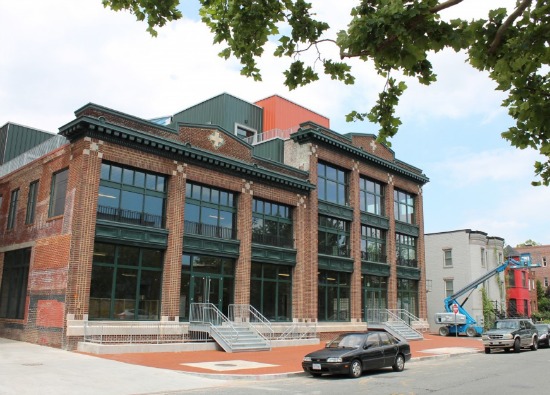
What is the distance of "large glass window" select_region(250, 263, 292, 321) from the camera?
26.9 m

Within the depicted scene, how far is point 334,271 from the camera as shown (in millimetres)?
31562

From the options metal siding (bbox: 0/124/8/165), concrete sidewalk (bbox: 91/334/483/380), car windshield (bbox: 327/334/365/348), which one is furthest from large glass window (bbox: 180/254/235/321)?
metal siding (bbox: 0/124/8/165)

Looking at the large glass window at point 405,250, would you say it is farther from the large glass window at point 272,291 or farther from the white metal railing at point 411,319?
the large glass window at point 272,291

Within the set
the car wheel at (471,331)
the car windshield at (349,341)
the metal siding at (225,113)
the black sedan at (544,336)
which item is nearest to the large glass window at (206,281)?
the car windshield at (349,341)

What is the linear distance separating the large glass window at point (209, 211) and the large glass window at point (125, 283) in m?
2.59

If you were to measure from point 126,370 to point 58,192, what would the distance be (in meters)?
11.0

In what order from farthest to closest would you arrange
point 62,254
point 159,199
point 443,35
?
point 159,199 → point 62,254 → point 443,35

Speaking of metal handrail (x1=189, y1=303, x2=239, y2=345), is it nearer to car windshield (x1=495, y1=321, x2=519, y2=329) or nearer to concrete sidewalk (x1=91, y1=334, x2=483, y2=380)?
concrete sidewalk (x1=91, y1=334, x2=483, y2=380)

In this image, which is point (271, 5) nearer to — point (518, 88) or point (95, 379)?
point (518, 88)

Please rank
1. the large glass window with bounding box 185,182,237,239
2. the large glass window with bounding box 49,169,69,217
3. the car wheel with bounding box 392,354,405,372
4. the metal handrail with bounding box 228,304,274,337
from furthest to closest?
the metal handrail with bounding box 228,304,274,337 < the large glass window with bounding box 185,182,237,239 < the large glass window with bounding box 49,169,69,217 < the car wheel with bounding box 392,354,405,372

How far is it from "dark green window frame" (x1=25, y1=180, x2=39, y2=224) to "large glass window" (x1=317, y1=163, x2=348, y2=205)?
53.3 feet

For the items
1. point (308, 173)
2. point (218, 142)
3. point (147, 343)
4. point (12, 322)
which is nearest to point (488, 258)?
point (308, 173)

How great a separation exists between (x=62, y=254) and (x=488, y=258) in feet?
133

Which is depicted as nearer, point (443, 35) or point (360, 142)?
point (443, 35)
